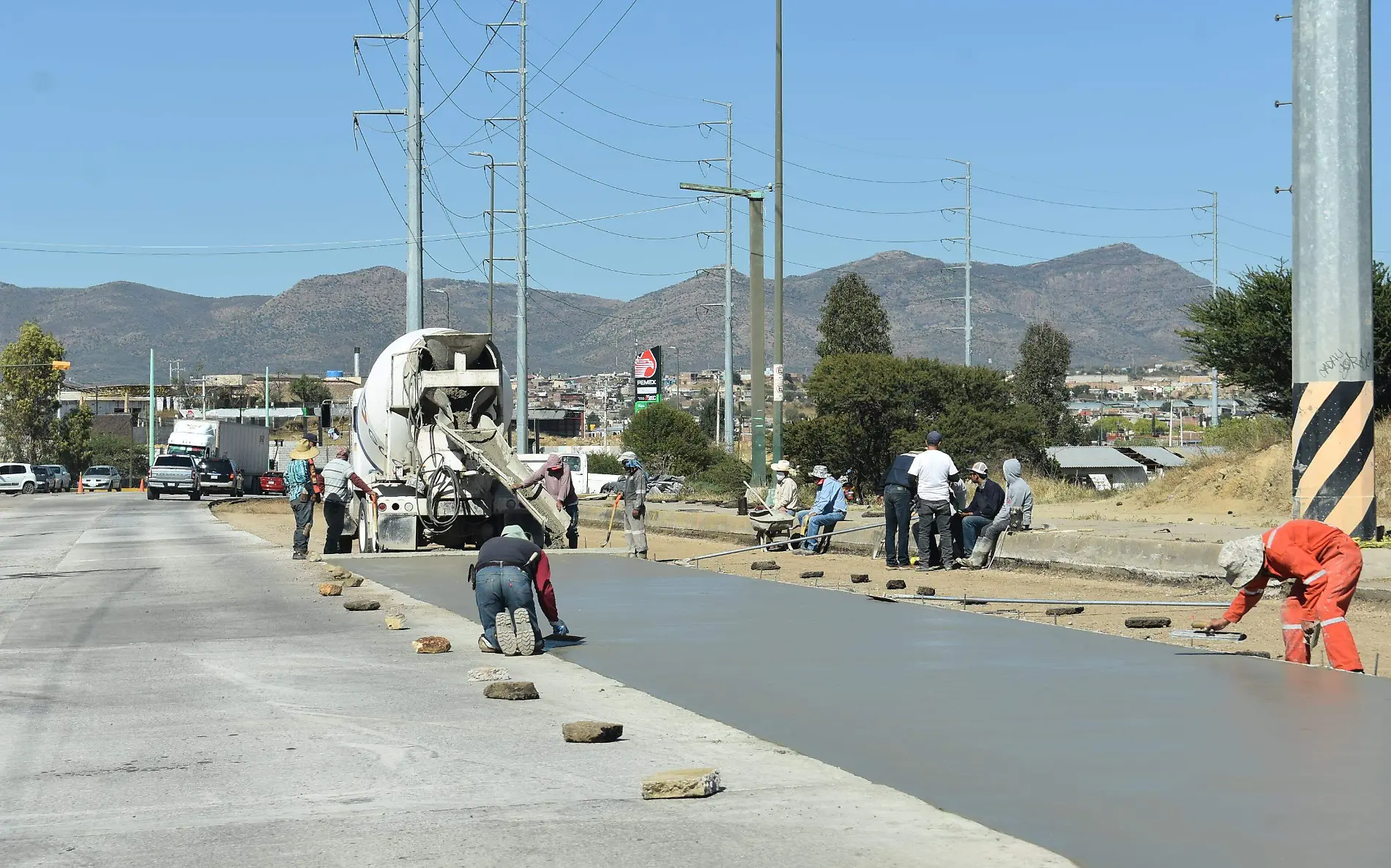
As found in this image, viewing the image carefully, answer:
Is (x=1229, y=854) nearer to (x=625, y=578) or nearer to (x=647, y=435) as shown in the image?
(x=625, y=578)

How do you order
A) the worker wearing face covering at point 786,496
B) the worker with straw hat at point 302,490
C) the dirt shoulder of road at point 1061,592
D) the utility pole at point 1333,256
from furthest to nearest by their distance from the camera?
1. the worker wearing face covering at point 786,496
2. the worker with straw hat at point 302,490
3. the utility pole at point 1333,256
4. the dirt shoulder of road at point 1061,592

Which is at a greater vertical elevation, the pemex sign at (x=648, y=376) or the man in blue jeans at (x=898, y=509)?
the pemex sign at (x=648, y=376)

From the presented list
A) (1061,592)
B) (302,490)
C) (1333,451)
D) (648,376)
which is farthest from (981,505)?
(648,376)

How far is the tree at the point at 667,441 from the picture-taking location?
80.1m

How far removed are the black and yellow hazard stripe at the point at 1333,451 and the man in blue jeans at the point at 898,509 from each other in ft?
24.3

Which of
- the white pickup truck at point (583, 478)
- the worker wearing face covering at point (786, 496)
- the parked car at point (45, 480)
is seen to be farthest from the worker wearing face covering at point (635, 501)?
the parked car at point (45, 480)

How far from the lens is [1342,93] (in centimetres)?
1417

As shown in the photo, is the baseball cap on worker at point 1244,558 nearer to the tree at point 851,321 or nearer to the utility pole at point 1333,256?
the utility pole at point 1333,256

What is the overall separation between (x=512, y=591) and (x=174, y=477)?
5628 centimetres

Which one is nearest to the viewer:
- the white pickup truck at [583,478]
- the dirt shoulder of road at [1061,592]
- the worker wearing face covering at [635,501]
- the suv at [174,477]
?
the dirt shoulder of road at [1061,592]

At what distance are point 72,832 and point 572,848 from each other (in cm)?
226

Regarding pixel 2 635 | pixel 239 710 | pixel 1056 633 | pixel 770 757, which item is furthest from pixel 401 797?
pixel 2 635

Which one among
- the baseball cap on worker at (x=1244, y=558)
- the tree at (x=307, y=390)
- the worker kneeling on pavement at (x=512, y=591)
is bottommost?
the worker kneeling on pavement at (x=512, y=591)

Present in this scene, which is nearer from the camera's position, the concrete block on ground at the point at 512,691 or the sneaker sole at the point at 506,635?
the concrete block on ground at the point at 512,691
